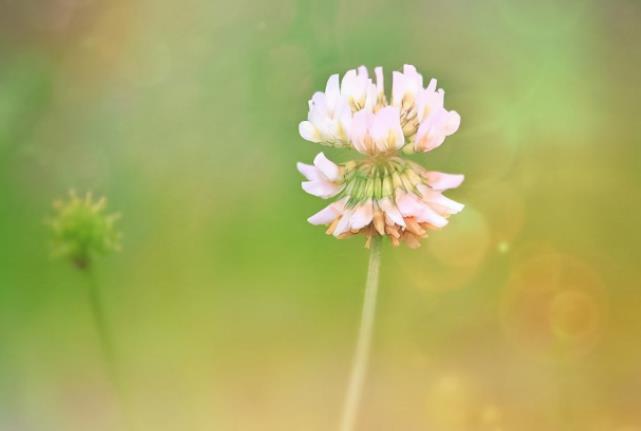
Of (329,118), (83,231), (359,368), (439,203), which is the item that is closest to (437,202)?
(439,203)

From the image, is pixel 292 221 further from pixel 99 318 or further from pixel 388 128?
pixel 388 128

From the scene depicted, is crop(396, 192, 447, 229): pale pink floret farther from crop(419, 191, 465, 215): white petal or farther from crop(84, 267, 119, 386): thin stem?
crop(84, 267, 119, 386): thin stem

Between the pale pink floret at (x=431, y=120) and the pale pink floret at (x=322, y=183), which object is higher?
the pale pink floret at (x=431, y=120)

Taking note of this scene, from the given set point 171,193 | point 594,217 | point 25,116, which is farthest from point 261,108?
point 594,217

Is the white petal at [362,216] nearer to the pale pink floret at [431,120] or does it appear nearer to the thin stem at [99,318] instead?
the pale pink floret at [431,120]

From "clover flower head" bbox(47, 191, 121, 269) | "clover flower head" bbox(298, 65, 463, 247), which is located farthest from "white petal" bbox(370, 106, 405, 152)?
"clover flower head" bbox(47, 191, 121, 269)

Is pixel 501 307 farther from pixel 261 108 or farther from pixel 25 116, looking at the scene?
pixel 25 116

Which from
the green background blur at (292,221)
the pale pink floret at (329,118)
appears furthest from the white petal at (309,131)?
the green background blur at (292,221)
